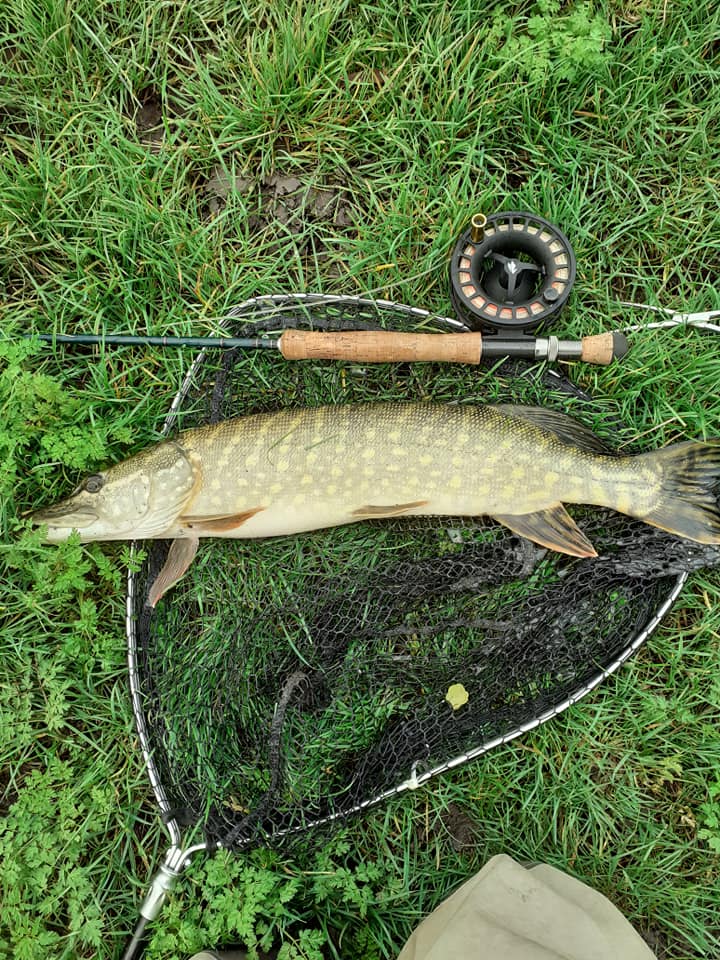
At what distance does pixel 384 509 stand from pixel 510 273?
787 mm

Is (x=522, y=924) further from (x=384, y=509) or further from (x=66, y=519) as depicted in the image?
(x=66, y=519)

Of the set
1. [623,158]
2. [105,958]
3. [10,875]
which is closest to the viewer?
[10,875]

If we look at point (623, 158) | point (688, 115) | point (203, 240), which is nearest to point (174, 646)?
point (203, 240)

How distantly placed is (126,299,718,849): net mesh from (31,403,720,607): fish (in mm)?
115

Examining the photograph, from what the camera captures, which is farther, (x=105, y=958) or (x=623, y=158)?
(x=623, y=158)

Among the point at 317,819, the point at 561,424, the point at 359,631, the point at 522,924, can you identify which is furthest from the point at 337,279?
the point at 522,924

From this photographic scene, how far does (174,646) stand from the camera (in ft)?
6.99

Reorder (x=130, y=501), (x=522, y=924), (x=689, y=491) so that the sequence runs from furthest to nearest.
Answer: (x=130, y=501) < (x=689, y=491) < (x=522, y=924)

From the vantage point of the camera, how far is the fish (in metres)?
1.94

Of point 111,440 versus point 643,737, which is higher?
point 111,440

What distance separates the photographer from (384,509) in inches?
79.7

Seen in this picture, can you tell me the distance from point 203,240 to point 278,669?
1.41 m

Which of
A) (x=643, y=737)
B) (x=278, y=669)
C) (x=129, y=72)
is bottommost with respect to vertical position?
(x=643, y=737)

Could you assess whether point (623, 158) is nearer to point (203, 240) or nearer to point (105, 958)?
point (203, 240)
